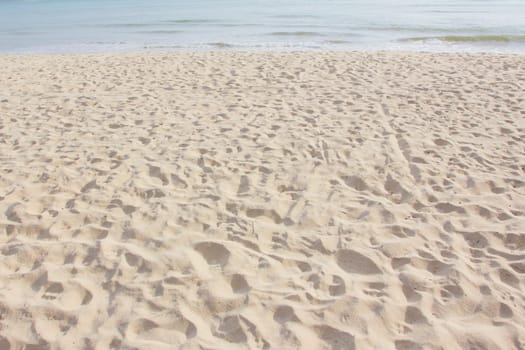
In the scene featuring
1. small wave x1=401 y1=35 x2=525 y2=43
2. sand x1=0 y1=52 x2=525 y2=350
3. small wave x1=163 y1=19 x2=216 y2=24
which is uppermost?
small wave x1=163 y1=19 x2=216 y2=24

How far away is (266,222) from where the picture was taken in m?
3.61

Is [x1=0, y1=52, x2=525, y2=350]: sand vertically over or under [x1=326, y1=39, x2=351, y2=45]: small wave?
under

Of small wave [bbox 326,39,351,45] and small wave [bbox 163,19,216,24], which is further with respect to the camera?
small wave [bbox 163,19,216,24]

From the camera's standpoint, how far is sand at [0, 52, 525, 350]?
2.62 meters

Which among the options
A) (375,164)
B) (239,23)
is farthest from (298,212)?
(239,23)

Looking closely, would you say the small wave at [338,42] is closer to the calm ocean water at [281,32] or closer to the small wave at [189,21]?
the calm ocean water at [281,32]

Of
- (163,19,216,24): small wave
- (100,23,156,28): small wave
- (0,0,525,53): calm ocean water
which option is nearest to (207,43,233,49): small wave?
(0,0,525,53): calm ocean water

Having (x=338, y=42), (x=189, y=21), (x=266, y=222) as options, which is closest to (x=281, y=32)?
(x=338, y=42)

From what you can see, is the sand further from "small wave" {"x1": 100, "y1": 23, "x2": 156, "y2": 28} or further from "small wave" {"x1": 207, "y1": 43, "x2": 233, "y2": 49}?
"small wave" {"x1": 100, "y1": 23, "x2": 156, "y2": 28}

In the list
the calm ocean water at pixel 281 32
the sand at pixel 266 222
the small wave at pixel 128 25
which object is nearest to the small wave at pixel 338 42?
the calm ocean water at pixel 281 32

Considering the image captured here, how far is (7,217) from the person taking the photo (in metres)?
3.72

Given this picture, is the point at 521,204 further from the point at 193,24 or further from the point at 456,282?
the point at 193,24

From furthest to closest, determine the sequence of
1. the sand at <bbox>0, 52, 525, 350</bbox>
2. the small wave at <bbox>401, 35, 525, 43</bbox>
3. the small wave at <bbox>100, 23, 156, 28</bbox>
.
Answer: the small wave at <bbox>100, 23, 156, 28</bbox>
the small wave at <bbox>401, 35, 525, 43</bbox>
the sand at <bbox>0, 52, 525, 350</bbox>

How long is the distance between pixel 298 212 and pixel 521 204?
203 cm
